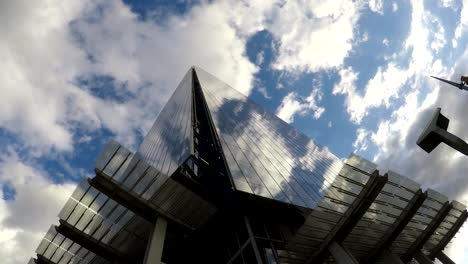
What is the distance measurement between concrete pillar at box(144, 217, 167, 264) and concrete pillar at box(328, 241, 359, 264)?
1072cm

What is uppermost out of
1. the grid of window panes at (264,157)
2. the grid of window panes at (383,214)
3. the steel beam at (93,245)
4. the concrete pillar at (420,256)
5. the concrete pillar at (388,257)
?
the grid of window panes at (264,157)

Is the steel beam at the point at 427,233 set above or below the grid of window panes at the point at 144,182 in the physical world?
below

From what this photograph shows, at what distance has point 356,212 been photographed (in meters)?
18.4

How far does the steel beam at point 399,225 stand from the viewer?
20500 mm

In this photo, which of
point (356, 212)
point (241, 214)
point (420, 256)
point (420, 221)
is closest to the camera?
point (356, 212)

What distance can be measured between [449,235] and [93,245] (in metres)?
30.3

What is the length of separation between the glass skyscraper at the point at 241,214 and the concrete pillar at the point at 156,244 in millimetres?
80

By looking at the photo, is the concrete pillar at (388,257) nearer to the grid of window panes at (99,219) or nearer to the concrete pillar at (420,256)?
the concrete pillar at (420,256)

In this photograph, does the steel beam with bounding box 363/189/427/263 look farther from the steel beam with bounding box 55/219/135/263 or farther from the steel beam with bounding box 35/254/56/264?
the steel beam with bounding box 35/254/56/264

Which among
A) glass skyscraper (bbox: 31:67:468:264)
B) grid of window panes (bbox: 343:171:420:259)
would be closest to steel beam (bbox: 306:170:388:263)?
glass skyscraper (bbox: 31:67:468:264)

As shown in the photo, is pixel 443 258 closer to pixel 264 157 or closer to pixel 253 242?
pixel 253 242

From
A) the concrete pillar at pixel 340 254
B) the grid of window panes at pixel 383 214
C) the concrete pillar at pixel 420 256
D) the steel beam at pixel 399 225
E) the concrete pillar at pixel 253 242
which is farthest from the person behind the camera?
the concrete pillar at pixel 420 256

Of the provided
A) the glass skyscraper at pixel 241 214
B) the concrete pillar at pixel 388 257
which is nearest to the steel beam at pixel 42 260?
the glass skyscraper at pixel 241 214

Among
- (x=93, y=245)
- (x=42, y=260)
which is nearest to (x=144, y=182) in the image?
(x=93, y=245)
